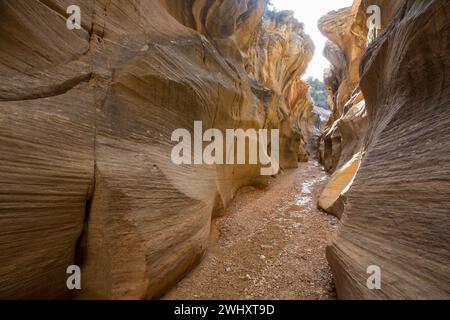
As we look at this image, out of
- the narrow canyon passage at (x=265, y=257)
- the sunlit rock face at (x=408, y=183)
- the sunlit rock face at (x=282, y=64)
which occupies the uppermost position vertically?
the sunlit rock face at (x=282, y=64)

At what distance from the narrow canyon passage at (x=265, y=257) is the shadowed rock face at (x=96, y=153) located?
0.55 meters

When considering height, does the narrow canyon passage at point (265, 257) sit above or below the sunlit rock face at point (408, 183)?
below

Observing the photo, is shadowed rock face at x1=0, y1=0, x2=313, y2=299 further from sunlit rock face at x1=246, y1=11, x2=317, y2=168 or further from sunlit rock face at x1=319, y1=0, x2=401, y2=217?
sunlit rock face at x1=246, y1=11, x2=317, y2=168

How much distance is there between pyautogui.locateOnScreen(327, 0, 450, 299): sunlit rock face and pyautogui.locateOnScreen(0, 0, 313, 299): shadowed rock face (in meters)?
3.22

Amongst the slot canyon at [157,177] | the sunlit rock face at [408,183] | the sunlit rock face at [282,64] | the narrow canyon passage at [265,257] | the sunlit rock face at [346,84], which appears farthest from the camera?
the sunlit rock face at [282,64]

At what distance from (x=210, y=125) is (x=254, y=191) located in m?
5.28

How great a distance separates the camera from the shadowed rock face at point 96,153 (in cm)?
261

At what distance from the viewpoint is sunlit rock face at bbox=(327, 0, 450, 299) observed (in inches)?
90.5

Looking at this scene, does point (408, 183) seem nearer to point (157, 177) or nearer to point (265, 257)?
point (265, 257)

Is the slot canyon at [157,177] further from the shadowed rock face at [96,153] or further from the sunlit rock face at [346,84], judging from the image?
the sunlit rock face at [346,84]

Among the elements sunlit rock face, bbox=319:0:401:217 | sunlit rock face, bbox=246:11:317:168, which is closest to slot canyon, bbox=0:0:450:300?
sunlit rock face, bbox=319:0:401:217

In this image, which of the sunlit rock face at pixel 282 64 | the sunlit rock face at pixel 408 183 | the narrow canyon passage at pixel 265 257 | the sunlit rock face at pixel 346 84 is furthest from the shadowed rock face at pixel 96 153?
the sunlit rock face at pixel 282 64

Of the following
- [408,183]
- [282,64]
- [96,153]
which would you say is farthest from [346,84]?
[96,153]
